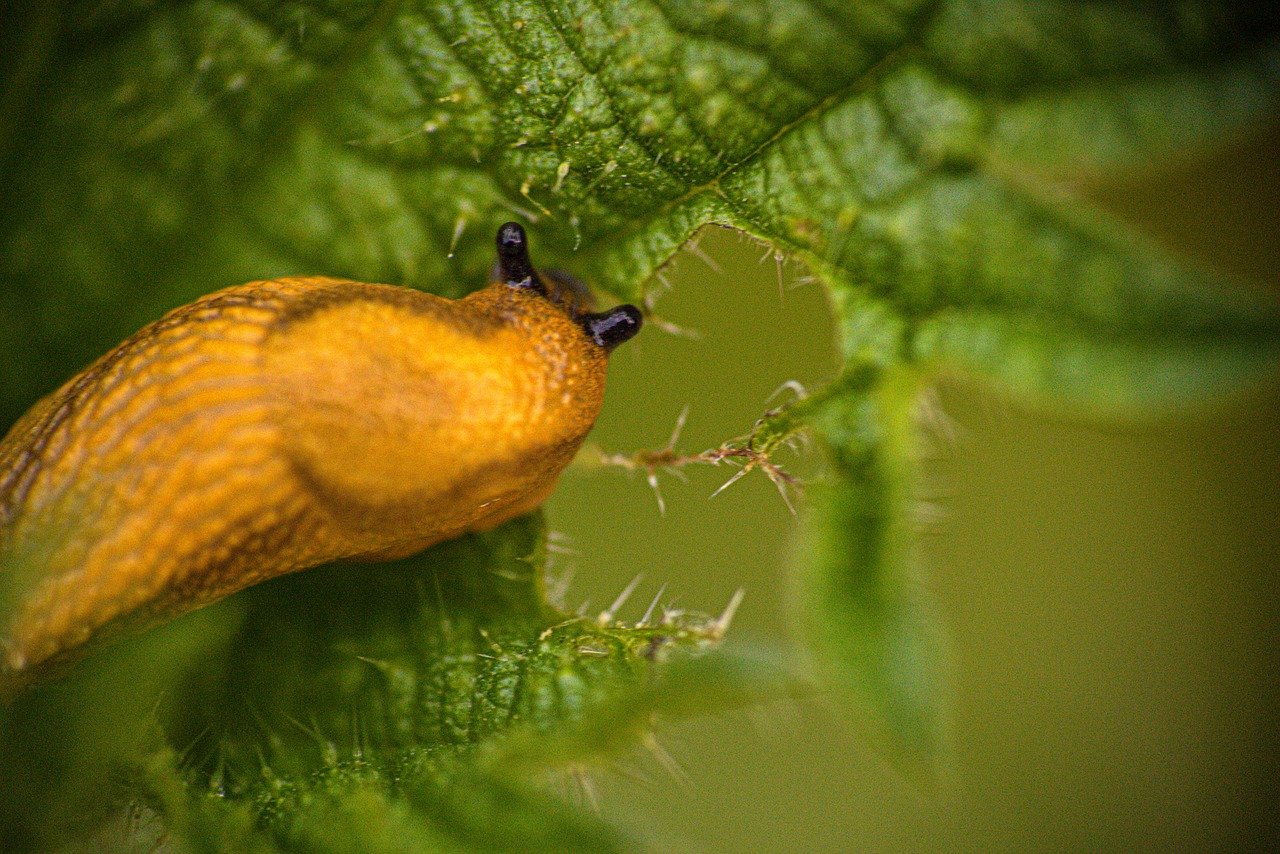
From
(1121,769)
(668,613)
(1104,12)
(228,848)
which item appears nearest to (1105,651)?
(1121,769)

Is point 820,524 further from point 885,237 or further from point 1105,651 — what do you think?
point 1105,651

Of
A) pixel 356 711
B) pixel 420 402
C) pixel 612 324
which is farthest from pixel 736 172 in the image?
pixel 356 711

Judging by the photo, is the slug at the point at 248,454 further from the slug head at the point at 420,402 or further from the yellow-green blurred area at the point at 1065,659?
the yellow-green blurred area at the point at 1065,659

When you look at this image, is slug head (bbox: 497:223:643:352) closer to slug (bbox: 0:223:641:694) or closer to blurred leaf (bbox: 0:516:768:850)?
slug (bbox: 0:223:641:694)

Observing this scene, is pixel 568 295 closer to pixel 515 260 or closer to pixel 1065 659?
pixel 515 260

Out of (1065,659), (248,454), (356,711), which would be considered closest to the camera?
(248,454)

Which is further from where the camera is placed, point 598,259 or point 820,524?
point 598,259
